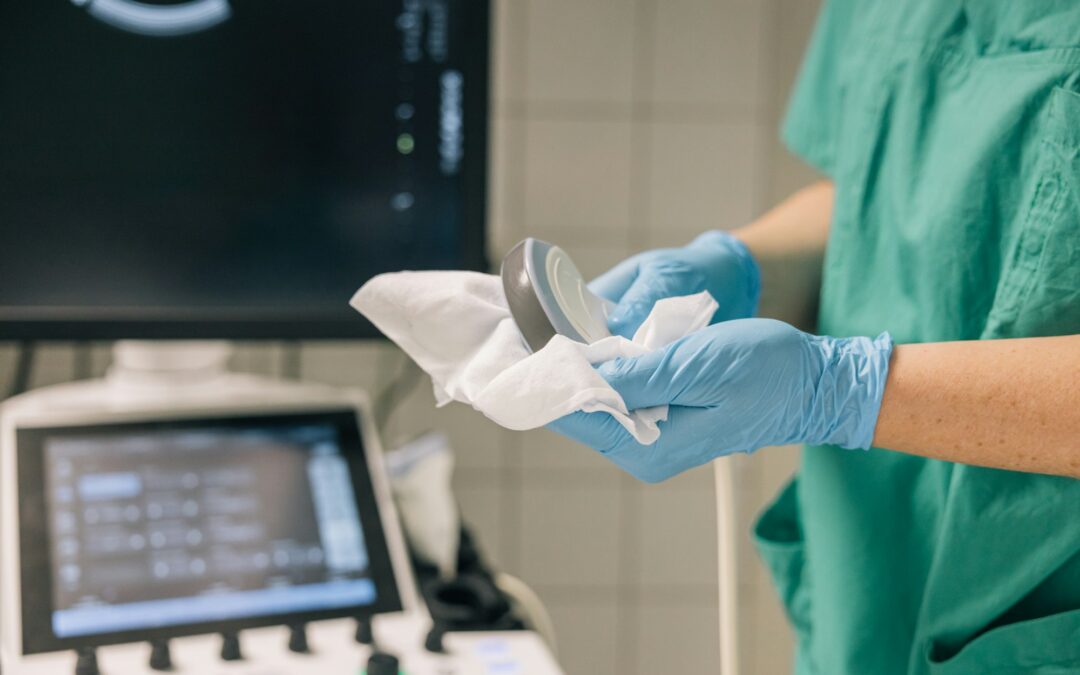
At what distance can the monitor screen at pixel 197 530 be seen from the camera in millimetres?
975

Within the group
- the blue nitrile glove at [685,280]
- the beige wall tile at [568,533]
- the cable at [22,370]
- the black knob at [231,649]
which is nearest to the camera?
the blue nitrile glove at [685,280]

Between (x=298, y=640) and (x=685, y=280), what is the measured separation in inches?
19.3

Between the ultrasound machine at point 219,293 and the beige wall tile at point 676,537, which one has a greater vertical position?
the ultrasound machine at point 219,293

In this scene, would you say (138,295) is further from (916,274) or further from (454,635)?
(916,274)

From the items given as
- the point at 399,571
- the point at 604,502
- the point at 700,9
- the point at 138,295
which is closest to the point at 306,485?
the point at 399,571

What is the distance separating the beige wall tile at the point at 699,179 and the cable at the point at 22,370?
0.97 meters

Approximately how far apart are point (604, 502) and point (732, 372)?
45.1 inches

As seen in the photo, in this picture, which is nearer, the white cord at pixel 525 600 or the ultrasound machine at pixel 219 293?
the ultrasound machine at pixel 219 293

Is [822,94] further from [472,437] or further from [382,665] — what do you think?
[472,437]

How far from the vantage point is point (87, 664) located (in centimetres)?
89

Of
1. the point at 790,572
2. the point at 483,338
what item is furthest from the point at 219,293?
the point at 790,572

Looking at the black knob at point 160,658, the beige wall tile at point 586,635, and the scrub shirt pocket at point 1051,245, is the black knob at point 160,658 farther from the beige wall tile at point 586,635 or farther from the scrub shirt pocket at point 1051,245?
the beige wall tile at point 586,635

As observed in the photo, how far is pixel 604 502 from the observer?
1.76m

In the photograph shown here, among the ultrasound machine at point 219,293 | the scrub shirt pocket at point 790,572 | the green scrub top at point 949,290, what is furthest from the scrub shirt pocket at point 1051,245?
the ultrasound machine at point 219,293
